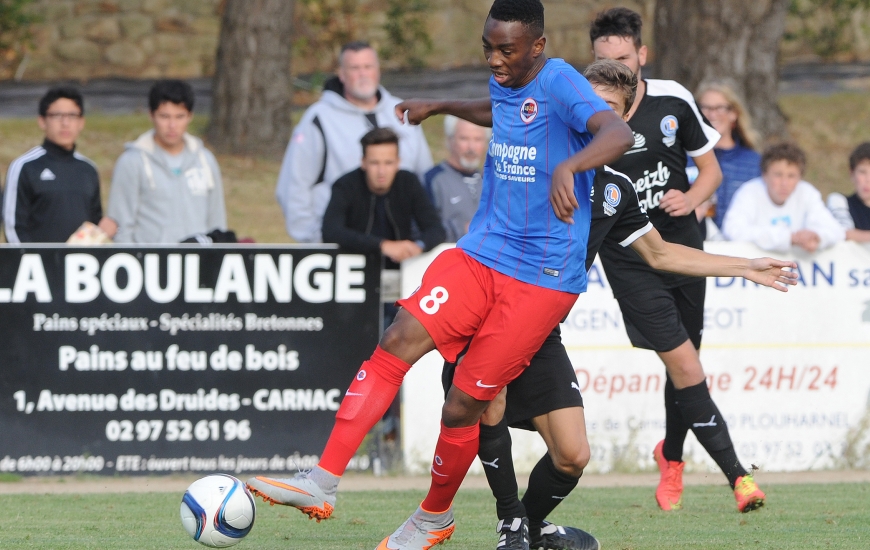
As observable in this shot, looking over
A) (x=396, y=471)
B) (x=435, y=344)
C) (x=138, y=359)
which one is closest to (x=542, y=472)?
(x=435, y=344)

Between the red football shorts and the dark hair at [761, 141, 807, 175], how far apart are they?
4221mm

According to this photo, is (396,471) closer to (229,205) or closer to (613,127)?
(613,127)

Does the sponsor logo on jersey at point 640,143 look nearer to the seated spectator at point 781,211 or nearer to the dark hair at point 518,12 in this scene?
the dark hair at point 518,12

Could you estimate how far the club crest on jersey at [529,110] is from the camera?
481cm

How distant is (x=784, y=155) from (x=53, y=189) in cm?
506

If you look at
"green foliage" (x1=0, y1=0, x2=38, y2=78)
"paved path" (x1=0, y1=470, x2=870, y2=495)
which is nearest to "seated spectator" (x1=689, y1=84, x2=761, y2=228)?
"paved path" (x1=0, y1=470, x2=870, y2=495)

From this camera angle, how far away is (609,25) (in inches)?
249

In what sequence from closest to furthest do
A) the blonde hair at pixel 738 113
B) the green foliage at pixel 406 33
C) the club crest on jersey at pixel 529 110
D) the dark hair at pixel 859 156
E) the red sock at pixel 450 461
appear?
the club crest on jersey at pixel 529 110, the red sock at pixel 450 461, the blonde hair at pixel 738 113, the dark hair at pixel 859 156, the green foliage at pixel 406 33

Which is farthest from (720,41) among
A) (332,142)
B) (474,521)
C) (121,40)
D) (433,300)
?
(121,40)

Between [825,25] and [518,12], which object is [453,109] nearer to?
[518,12]

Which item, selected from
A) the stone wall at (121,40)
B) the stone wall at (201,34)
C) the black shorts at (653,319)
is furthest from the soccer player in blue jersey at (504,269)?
the stone wall at (121,40)

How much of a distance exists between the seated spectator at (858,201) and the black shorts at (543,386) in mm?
4508

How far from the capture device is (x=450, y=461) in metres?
5.20

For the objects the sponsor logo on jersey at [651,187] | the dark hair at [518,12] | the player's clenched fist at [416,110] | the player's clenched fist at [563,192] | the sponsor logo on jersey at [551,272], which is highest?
the dark hair at [518,12]
